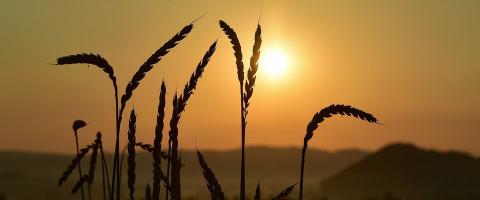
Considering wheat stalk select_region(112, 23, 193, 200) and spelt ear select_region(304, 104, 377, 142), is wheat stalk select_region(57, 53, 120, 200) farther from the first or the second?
spelt ear select_region(304, 104, 377, 142)

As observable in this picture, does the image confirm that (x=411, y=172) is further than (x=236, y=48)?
Yes

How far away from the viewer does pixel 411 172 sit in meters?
140

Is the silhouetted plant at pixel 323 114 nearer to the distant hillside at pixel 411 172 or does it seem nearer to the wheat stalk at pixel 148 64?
the wheat stalk at pixel 148 64

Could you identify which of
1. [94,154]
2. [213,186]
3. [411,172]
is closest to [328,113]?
[213,186]

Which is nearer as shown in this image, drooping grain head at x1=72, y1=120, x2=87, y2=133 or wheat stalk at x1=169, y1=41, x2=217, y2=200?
wheat stalk at x1=169, y1=41, x2=217, y2=200

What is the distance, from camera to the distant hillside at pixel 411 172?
13075cm

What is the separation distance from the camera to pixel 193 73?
5102mm

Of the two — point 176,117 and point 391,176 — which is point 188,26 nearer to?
point 176,117

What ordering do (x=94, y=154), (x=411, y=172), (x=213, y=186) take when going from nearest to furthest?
(x=213, y=186), (x=94, y=154), (x=411, y=172)

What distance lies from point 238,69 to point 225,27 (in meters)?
0.31

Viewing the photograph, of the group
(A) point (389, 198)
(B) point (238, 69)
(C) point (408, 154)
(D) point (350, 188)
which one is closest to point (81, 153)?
(B) point (238, 69)

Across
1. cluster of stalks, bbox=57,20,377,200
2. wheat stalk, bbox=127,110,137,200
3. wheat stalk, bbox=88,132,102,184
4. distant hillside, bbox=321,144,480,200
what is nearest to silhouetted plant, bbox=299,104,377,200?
cluster of stalks, bbox=57,20,377,200

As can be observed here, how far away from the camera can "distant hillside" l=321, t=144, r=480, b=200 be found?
429 ft

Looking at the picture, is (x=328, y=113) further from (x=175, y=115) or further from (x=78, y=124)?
(x=78, y=124)
